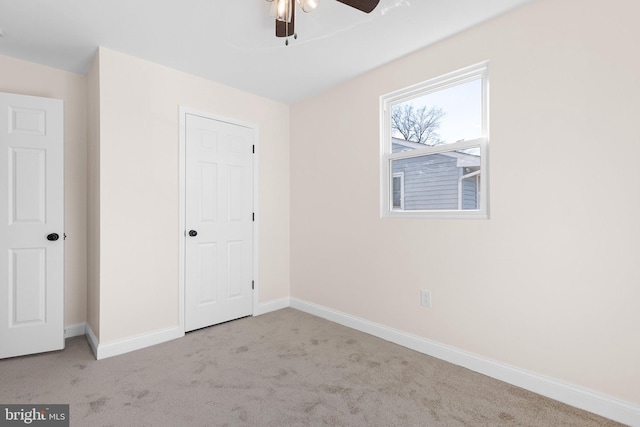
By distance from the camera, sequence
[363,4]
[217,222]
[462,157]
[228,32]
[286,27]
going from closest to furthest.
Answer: [363,4] → [286,27] → [228,32] → [462,157] → [217,222]

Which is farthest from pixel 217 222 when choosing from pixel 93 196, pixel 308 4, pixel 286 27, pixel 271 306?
pixel 308 4

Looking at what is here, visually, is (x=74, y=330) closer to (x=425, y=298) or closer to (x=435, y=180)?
(x=425, y=298)

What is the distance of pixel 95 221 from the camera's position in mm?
2686

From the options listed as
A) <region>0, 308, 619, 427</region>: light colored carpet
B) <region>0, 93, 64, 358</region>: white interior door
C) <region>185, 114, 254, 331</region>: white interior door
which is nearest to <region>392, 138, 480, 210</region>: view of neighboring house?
<region>0, 308, 619, 427</region>: light colored carpet

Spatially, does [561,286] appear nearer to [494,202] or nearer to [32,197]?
[494,202]

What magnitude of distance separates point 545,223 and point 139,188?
10.2 ft

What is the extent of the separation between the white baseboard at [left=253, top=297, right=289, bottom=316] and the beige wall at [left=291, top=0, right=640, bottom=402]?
1346 mm

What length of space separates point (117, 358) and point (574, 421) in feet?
10.3

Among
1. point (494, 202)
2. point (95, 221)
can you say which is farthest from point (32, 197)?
point (494, 202)

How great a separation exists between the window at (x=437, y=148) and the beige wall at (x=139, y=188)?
1875 mm

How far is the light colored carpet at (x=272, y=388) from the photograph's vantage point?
1.77 metres

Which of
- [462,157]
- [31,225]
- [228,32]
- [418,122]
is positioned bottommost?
[31,225]

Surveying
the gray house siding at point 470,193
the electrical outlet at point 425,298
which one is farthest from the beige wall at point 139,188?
the gray house siding at point 470,193

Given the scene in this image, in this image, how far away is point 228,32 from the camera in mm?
2328
